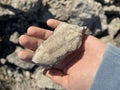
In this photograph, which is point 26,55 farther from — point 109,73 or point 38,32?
point 109,73

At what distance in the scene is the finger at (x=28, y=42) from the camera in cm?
204

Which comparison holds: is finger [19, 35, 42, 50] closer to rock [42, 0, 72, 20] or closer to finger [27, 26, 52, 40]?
finger [27, 26, 52, 40]

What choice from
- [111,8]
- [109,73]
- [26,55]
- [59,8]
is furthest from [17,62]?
[109,73]

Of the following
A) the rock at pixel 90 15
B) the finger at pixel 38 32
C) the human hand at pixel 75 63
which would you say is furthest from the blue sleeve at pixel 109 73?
the rock at pixel 90 15

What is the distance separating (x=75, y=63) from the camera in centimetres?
207

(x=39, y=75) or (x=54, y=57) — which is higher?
(x=54, y=57)

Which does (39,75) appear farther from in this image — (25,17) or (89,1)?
(89,1)

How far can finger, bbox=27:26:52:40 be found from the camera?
82.7 inches

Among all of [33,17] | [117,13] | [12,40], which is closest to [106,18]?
[117,13]

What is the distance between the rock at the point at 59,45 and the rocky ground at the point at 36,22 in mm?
557

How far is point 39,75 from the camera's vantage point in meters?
2.71

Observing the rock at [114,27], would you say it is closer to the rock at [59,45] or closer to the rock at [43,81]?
the rock at [43,81]

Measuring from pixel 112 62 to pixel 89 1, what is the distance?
2.70 feet

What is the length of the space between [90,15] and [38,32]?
0.64 meters
